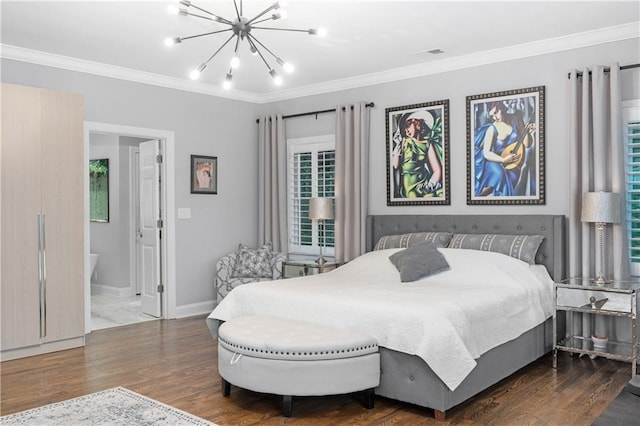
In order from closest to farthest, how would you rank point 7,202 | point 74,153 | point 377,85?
1. point 7,202
2. point 74,153
3. point 377,85

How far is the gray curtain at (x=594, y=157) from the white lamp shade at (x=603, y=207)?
201mm

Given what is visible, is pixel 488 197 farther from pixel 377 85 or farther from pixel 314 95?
pixel 314 95

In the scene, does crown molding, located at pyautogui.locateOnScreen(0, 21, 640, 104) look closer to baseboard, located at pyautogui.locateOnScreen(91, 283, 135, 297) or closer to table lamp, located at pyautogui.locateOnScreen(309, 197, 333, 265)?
table lamp, located at pyautogui.locateOnScreen(309, 197, 333, 265)

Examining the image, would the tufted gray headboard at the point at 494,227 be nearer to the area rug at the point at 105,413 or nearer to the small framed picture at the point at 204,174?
the small framed picture at the point at 204,174

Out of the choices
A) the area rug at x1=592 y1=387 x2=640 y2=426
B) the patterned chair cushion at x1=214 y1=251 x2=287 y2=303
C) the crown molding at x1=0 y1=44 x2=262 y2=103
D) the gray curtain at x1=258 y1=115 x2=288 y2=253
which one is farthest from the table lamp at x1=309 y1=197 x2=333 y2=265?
the area rug at x1=592 y1=387 x2=640 y2=426

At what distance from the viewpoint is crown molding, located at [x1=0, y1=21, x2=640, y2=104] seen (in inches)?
183

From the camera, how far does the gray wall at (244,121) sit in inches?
192

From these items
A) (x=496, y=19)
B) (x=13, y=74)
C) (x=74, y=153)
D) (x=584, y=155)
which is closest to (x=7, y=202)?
(x=74, y=153)

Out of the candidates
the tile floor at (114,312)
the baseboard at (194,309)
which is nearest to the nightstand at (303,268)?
the baseboard at (194,309)

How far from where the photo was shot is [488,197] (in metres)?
5.24

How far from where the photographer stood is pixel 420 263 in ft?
14.7

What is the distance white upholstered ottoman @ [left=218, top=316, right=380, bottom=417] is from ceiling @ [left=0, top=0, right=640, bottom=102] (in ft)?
7.38

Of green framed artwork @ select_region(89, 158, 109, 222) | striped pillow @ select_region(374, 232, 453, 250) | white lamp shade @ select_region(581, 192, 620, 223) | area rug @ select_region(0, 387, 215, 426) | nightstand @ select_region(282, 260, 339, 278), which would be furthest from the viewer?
green framed artwork @ select_region(89, 158, 109, 222)

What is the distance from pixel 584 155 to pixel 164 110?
165 inches
